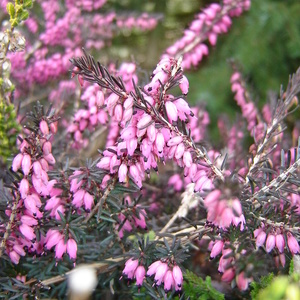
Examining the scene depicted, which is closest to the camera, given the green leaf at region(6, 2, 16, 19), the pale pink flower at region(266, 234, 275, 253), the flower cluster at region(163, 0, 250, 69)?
the pale pink flower at region(266, 234, 275, 253)

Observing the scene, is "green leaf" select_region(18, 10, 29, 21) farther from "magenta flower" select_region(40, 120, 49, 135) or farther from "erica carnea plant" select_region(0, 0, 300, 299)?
"magenta flower" select_region(40, 120, 49, 135)

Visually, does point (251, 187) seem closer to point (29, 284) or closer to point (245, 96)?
point (29, 284)

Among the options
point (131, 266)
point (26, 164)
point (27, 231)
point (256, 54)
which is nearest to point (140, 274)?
point (131, 266)

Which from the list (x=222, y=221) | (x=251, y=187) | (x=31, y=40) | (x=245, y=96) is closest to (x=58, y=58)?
(x=31, y=40)

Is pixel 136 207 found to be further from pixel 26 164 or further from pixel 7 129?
pixel 7 129

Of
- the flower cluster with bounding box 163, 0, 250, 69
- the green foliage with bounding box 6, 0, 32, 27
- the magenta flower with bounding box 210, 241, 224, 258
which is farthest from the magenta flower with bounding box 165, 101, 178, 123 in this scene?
the flower cluster with bounding box 163, 0, 250, 69
